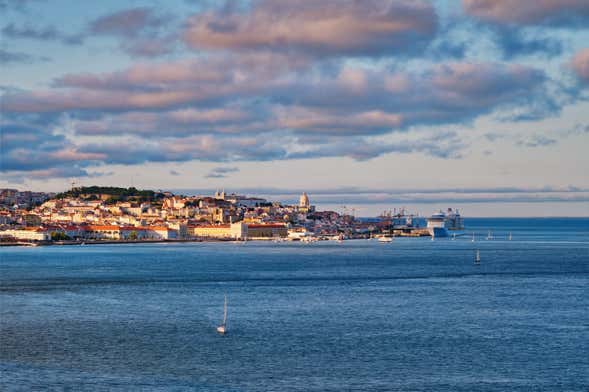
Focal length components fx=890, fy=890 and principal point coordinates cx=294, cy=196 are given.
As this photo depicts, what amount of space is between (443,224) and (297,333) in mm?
136831

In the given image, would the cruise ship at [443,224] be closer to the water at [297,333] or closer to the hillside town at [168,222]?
the hillside town at [168,222]

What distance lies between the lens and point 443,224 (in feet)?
534

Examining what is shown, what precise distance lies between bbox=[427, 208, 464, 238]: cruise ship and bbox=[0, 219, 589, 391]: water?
331ft

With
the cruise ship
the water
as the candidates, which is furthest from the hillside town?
the water

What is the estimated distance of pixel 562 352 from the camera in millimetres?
24891

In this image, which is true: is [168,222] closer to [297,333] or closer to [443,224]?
[443,224]

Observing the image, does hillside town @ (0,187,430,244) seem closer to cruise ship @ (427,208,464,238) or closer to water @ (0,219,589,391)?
cruise ship @ (427,208,464,238)

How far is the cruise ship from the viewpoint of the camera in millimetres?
153500

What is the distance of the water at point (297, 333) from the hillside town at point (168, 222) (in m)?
80.6

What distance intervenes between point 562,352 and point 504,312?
30.6ft

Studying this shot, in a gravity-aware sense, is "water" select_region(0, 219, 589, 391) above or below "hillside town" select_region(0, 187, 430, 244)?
below

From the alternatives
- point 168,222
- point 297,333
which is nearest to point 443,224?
point 168,222

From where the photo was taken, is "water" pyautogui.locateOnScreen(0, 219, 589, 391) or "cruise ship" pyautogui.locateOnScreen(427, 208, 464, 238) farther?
"cruise ship" pyautogui.locateOnScreen(427, 208, 464, 238)

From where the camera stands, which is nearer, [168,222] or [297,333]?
[297,333]
